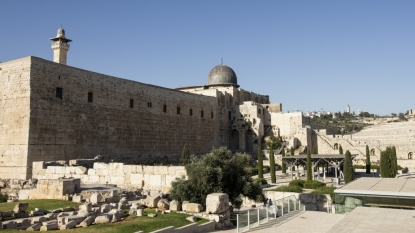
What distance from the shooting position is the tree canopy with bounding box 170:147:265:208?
11719mm

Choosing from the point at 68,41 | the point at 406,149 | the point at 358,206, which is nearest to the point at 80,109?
the point at 68,41

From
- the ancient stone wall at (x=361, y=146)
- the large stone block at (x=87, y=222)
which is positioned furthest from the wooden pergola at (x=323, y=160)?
the large stone block at (x=87, y=222)

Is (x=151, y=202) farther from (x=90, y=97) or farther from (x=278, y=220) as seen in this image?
(x=90, y=97)

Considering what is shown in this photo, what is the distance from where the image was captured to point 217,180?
11.9 metres

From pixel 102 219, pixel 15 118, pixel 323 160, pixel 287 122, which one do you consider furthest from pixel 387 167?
pixel 15 118

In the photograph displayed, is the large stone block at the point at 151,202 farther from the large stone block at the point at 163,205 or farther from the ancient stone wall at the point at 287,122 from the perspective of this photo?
the ancient stone wall at the point at 287,122

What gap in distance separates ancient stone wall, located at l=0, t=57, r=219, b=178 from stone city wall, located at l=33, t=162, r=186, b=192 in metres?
1.48

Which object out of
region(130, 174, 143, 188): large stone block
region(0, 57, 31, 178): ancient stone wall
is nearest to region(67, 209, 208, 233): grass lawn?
region(130, 174, 143, 188): large stone block

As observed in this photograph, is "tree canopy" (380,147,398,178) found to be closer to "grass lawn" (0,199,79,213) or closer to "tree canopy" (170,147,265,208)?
"tree canopy" (170,147,265,208)

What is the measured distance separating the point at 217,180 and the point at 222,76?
101ft

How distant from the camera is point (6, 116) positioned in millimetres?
18641

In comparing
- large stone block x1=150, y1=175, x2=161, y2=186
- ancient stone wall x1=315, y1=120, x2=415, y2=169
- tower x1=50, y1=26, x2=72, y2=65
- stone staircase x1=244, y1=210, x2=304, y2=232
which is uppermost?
tower x1=50, y1=26, x2=72, y2=65

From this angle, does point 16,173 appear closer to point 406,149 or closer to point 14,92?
point 14,92

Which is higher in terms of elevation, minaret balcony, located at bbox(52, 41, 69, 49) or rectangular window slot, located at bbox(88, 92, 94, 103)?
minaret balcony, located at bbox(52, 41, 69, 49)
